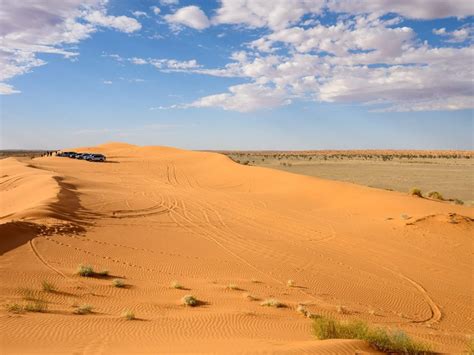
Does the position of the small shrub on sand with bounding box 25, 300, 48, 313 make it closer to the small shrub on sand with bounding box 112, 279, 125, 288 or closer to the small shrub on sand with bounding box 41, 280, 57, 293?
the small shrub on sand with bounding box 41, 280, 57, 293

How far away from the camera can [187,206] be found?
877 inches

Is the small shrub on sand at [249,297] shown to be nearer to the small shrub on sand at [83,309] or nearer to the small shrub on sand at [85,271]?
the small shrub on sand at [83,309]

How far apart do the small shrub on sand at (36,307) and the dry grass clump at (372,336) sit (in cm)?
488

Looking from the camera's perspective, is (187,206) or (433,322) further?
(187,206)

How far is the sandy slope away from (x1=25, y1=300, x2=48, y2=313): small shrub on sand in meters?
0.25

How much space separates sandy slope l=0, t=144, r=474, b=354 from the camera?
24.2 ft

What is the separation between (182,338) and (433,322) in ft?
20.9

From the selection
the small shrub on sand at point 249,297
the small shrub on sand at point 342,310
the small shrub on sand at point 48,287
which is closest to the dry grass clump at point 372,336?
the small shrub on sand at point 342,310

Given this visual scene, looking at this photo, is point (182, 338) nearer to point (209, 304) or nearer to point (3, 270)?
point (209, 304)

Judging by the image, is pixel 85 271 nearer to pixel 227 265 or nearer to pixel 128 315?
pixel 128 315

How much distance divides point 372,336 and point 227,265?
691cm

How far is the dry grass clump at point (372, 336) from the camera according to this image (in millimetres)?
6582

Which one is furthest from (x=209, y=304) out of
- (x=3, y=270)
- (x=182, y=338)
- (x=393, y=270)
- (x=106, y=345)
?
(x=393, y=270)

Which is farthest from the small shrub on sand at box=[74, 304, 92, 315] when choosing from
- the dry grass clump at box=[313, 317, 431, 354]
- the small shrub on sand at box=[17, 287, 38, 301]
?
the dry grass clump at box=[313, 317, 431, 354]
